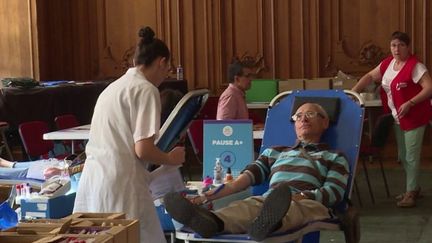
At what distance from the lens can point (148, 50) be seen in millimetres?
3295

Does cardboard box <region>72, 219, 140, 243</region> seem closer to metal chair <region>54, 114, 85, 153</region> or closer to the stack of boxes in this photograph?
the stack of boxes

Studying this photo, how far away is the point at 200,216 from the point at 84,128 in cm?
323

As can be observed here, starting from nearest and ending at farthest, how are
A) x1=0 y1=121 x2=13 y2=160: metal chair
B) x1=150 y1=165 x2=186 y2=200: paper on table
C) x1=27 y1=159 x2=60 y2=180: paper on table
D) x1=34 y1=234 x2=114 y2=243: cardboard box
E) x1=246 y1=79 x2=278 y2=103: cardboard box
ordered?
x1=34 y1=234 x2=114 y2=243: cardboard box < x1=150 y1=165 x2=186 y2=200: paper on table < x1=27 y1=159 x2=60 y2=180: paper on table < x1=0 y1=121 x2=13 y2=160: metal chair < x1=246 y1=79 x2=278 y2=103: cardboard box

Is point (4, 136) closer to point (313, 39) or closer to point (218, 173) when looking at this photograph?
point (218, 173)

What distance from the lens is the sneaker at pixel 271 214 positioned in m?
3.23

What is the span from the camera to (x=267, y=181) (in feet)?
13.7

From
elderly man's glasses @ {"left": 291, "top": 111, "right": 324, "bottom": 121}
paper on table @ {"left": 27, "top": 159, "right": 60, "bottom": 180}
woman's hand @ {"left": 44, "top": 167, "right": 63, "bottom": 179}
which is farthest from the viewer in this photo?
paper on table @ {"left": 27, "top": 159, "right": 60, "bottom": 180}

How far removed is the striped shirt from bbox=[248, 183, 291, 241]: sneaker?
1.70 feet

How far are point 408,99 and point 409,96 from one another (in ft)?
0.08

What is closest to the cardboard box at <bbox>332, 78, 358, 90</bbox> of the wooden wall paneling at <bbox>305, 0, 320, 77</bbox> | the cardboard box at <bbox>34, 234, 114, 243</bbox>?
the wooden wall paneling at <bbox>305, 0, 320, 77</bbox>

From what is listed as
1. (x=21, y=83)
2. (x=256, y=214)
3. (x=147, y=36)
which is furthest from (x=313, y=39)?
(x=147, y=36)

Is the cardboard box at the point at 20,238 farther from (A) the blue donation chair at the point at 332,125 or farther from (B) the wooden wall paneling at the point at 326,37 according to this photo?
(B) the wooden wall paneling at the point at 326,37

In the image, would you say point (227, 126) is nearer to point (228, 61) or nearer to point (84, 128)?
point (84, 128)

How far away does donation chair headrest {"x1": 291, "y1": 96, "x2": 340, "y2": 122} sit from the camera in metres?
4.23
